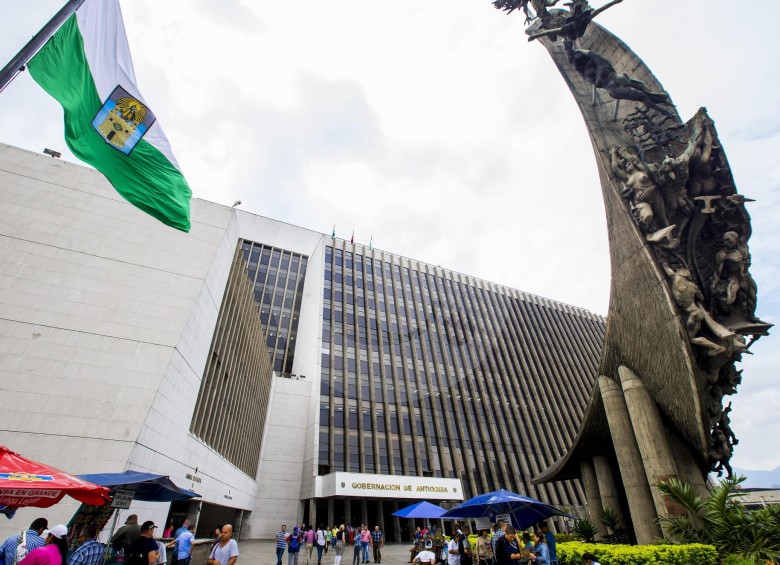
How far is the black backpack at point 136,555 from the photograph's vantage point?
6.12 m

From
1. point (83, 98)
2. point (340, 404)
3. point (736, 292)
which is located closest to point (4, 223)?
point (83, 98)

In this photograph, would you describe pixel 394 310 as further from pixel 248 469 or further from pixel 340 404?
pixel 248 469

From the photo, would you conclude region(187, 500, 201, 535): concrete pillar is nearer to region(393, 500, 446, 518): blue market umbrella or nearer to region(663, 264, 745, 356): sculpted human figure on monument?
region(393, 500, 446, 518): blue market umbrella

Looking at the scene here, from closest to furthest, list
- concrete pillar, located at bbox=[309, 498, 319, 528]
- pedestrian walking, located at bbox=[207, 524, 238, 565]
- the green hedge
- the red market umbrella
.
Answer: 1. the red market umbrella
2. pedestrian walking, located at bbox=[207, 524, 238, 565]
3. the green hedge
4. concrete pillar, located at bbox=[309, 498, 319, 528]

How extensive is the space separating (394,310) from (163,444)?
38007 millimetres

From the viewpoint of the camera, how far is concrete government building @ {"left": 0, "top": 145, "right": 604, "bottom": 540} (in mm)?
12609

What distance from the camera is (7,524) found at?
10305 millimetres

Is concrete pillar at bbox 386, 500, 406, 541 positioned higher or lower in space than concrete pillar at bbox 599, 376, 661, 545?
lower

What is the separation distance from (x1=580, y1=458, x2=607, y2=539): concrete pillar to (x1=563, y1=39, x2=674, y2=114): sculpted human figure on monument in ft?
47.2

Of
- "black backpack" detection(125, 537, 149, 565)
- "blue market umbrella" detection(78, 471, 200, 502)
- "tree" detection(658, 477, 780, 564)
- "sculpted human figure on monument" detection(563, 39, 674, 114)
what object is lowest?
"black backpack" detection(125, 537, 149, 565)

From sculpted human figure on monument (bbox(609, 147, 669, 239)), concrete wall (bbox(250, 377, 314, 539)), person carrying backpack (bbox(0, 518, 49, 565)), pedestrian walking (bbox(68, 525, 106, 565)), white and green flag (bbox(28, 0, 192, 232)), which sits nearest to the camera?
pedestrian walking (bbox(68, 525, 106, 565))

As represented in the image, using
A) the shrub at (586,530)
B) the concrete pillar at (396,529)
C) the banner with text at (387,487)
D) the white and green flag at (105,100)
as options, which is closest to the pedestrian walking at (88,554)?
the white and green flag at (105,100)

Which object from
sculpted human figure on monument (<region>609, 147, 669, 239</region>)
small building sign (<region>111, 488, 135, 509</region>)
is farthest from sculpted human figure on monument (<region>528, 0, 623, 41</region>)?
small building sign (<region>111, 488, 135, 509</region>)

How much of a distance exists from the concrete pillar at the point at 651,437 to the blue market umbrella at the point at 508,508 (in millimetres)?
2800
